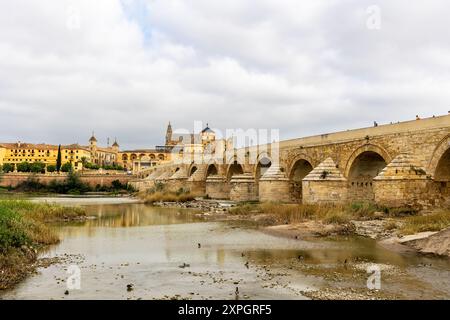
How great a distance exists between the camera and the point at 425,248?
980cm

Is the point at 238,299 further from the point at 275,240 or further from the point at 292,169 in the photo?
the point at 292,169

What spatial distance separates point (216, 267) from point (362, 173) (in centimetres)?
1350

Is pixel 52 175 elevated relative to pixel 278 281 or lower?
elevated

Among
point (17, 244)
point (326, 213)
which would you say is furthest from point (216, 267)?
point (326, 213)

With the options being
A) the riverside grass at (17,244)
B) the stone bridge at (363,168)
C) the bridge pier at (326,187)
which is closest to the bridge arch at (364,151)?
the stone bridge at (363,168)

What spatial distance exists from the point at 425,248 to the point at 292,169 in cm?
1502

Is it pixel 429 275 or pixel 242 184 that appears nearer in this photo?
pixel 429 275

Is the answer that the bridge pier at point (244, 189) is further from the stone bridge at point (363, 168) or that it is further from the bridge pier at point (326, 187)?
the bridge pier at point (326, 187)

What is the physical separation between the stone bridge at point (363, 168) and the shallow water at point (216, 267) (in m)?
4.77

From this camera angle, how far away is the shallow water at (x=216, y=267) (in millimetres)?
6512

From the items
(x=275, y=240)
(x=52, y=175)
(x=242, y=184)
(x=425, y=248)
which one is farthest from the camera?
(x=52, y=175)

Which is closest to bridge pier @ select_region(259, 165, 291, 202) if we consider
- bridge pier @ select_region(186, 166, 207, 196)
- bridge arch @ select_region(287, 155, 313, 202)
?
bridge arch @ select_region(287, 155, 313, 202)
